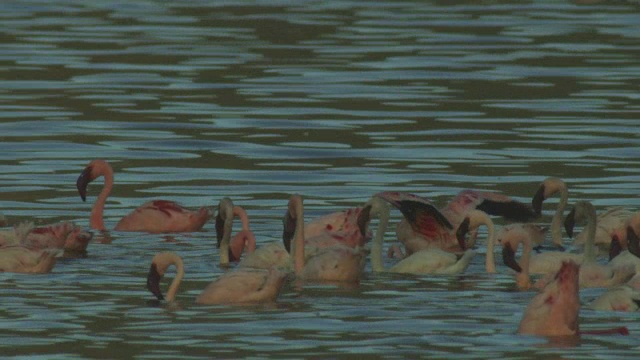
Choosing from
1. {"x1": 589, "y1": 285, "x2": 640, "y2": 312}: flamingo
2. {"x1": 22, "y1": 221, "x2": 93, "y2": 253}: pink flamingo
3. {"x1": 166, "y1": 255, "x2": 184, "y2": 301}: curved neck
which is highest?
{"x1": 22, "y1": 221, "x2": 93, "y2": 253}: pink flamingo

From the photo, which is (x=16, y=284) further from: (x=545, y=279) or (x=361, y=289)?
(x=545, y=279)

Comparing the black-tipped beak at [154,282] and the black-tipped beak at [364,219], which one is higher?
the black-tipped beak at [364,219]

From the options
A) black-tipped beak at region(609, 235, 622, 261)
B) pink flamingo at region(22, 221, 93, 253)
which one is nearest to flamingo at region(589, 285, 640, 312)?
black-tipped beak at region(609, 235, 622, 261)

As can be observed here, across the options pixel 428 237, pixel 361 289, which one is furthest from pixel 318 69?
pixel 361 289

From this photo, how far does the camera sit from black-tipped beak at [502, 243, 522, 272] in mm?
13406

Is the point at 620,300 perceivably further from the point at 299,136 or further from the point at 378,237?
the point at 299,136

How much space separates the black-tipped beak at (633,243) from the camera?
14.1 metres

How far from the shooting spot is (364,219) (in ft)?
48.8

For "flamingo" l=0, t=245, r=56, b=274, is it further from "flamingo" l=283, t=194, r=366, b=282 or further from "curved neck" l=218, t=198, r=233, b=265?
"flamingo" l=283, t=194, r=366, b=282

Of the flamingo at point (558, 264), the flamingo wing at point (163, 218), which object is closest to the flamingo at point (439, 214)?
the flamingo at point (558, 264)

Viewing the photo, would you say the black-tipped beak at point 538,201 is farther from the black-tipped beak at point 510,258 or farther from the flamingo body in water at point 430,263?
the black-tipped beak at point 510,258

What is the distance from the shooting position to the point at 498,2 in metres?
39.4

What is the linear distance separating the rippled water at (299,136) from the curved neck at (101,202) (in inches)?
8.4

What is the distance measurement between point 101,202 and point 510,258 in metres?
4.47
